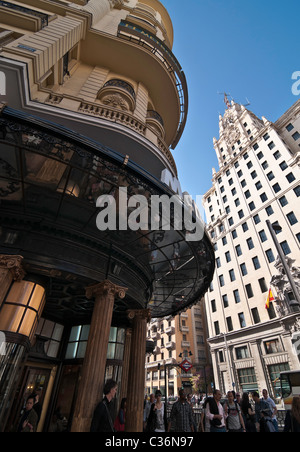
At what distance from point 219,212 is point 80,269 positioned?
137ft

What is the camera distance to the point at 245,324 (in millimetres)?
30750

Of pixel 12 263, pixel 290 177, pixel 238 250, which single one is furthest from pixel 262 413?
pixel 290 177

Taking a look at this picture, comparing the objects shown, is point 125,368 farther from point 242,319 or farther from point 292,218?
point 292,218

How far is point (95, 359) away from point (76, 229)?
4.04 m

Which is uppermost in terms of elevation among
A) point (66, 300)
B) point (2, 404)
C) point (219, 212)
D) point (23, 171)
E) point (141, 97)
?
point (219, 212)

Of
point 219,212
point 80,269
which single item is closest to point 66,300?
point 80,269

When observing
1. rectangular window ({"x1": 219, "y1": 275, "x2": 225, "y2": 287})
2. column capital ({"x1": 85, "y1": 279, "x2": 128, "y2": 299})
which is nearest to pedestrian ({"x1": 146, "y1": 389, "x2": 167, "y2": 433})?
column capital ({"x1": 85, "y1": 279, "x2": 128, "y2": 299})

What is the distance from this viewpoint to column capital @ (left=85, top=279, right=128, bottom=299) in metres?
7.23

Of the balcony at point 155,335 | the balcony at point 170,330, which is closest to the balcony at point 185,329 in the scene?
the balcony at point 170,330

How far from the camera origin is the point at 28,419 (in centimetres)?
584

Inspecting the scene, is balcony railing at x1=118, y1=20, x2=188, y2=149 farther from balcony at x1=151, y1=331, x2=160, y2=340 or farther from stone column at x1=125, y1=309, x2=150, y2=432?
balcony at x1=151, y1=331, x2=160, y2=340

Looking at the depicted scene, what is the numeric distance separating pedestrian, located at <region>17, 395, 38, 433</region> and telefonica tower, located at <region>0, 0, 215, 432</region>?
0.41 m
